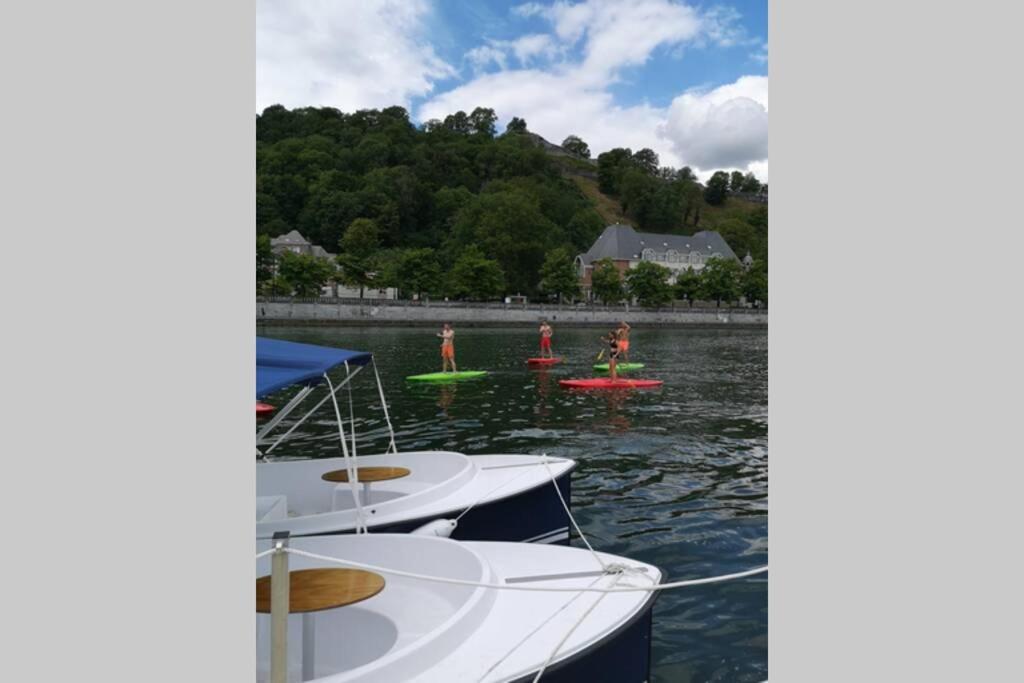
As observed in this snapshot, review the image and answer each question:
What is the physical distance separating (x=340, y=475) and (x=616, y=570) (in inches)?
185

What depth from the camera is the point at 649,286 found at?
109 m

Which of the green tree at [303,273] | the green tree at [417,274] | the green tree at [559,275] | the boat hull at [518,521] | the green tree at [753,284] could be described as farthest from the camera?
the green tree at [753,284]

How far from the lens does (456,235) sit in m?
124

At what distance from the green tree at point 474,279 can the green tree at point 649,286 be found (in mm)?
22707

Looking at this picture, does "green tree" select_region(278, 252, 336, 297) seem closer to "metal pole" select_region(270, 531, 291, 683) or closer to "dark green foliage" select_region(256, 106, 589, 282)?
"dark green foliage" select_region(256, 106, 589, 282)

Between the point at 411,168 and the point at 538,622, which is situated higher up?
the point at 411,168

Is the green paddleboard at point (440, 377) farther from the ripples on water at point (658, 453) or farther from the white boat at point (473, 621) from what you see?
the white boat at point (473, 621)

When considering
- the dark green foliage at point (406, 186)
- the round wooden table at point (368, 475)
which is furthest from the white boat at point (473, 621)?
the dark green foliage at point (406, 186)

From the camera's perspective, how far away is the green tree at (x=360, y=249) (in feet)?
318

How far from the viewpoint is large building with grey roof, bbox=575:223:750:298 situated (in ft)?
437

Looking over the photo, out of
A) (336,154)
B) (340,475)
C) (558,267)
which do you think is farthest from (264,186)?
(340,475)

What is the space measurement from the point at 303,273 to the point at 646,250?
71520mm
